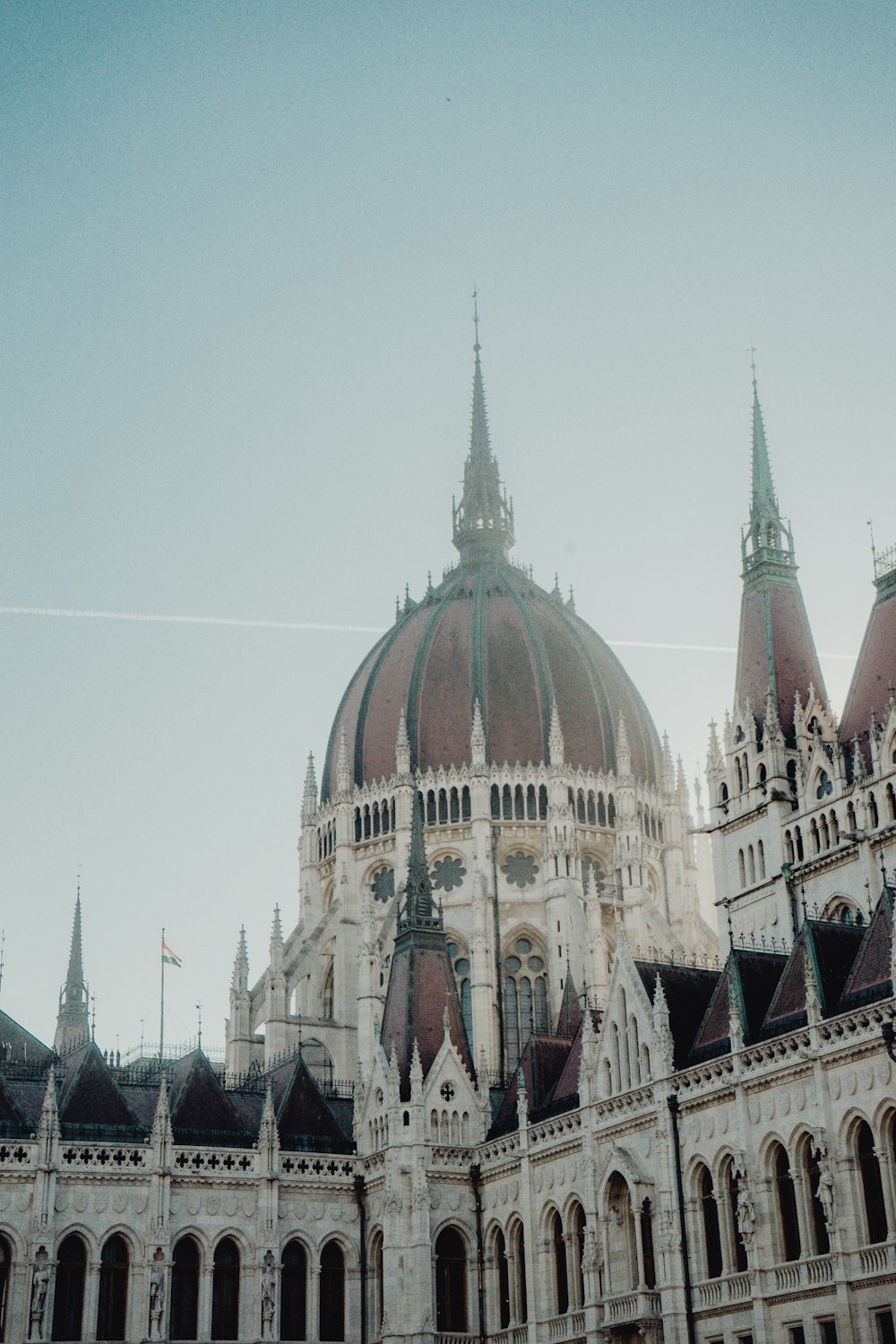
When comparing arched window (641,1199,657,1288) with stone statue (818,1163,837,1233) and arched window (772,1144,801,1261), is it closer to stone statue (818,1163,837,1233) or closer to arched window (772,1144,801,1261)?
arched window (772,1144,801,1261)

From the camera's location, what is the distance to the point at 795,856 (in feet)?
175

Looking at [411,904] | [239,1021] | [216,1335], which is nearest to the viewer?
[216,1335]

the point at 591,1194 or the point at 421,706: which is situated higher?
the point at 421,706

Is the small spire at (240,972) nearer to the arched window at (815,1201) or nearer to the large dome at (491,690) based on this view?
the large dome at (491,690)

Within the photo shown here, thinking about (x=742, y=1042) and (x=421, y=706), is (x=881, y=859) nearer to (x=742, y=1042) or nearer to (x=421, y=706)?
(x=742, y=1042)

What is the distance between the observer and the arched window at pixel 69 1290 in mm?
49250

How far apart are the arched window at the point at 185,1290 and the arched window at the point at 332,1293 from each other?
4114 mm

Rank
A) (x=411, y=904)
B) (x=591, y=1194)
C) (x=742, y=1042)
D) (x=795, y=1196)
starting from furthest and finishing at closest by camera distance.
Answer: (x=411, y=904)
(x=591, y=1194)
(x=742, y=1042)
(x=795, y=1196)

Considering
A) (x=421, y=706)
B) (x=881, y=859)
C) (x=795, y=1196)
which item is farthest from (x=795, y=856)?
(x=421, y=706)

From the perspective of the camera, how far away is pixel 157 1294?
49812 mm

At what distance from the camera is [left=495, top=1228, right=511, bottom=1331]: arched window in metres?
51.4

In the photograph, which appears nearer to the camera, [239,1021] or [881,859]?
[881,859]

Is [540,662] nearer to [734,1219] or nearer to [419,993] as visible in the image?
[419,993]

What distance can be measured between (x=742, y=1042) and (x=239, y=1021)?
34.4 m
